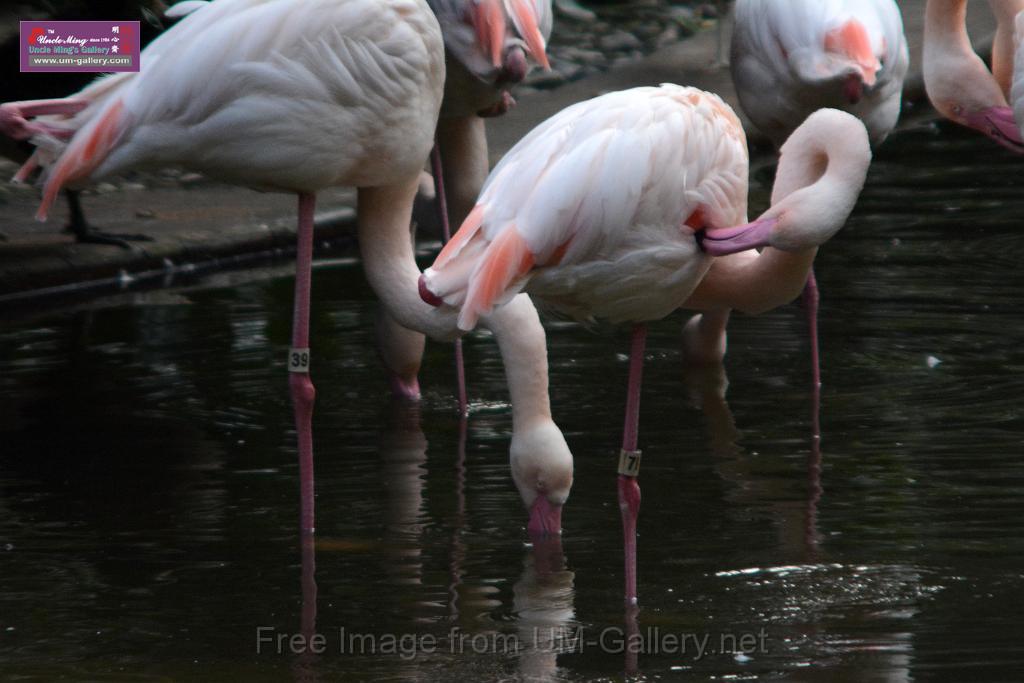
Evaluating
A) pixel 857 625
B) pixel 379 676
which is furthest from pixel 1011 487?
pixel 379 676

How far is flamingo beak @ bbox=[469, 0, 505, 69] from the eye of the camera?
5777mm

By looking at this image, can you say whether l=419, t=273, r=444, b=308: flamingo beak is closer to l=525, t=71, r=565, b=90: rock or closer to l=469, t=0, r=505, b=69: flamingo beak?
l=469, t=0, r=505, b=69: flamingo beak

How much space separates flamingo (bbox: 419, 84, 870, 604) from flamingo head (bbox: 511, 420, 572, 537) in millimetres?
281

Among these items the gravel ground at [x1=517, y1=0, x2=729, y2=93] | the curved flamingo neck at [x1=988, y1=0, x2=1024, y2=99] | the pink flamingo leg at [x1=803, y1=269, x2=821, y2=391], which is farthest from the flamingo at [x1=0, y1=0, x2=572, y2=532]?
the gravel ground at [x1=517, y1=0, x2=729, y2=93]

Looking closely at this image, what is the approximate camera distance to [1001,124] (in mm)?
5512

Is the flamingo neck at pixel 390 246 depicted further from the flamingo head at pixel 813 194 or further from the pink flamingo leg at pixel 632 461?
the flamingo head at pixel 813 194

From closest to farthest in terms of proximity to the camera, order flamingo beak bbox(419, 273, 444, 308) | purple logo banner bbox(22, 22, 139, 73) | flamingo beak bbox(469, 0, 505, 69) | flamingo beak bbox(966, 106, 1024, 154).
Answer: flamingo beak bbox(419, 273, 444, 308) < flamingo beak bbox(966, 106, 1024, 154) < flamingo beak bbox(469, 0, 505, 69) < purple logo banner bbox(22, 22, 139, 73)

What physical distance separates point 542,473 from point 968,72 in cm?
211

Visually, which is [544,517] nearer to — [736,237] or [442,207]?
[736,237]

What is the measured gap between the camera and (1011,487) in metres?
4.89

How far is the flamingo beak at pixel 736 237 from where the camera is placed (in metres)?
4.02

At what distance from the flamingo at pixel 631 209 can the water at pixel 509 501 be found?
1.39 feet

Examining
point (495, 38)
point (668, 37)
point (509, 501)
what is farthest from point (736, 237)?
point (668, 37)

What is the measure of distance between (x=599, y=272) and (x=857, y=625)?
3.47 ft
